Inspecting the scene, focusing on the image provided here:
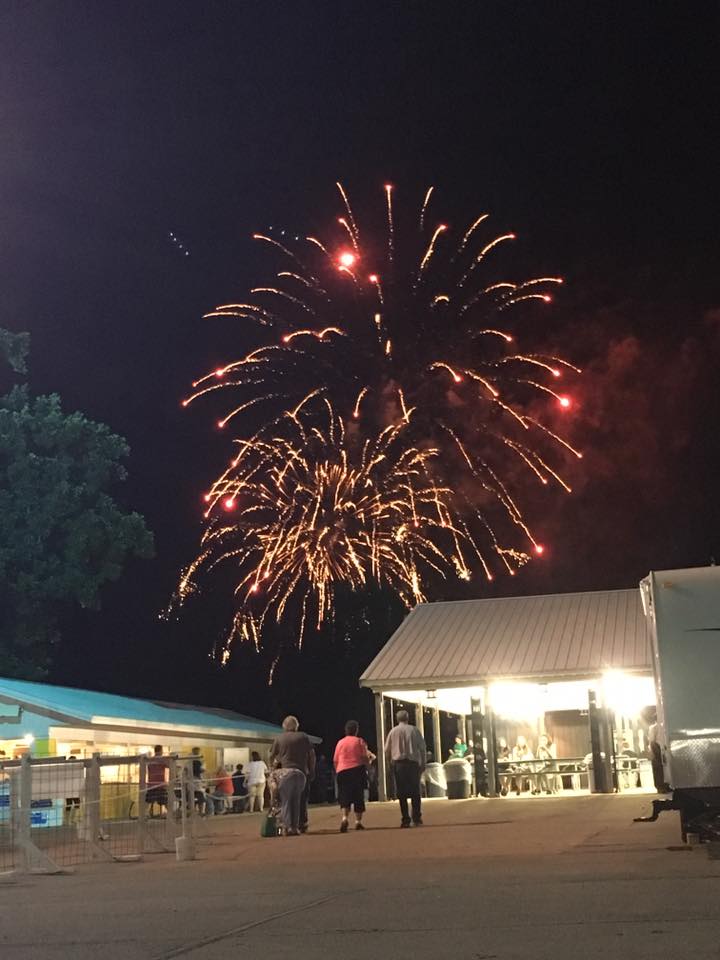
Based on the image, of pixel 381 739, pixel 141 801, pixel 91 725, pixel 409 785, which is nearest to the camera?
pixel 141 801

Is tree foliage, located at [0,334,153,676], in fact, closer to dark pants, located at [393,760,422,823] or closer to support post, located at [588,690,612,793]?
support post, located at [588,690,612,793]

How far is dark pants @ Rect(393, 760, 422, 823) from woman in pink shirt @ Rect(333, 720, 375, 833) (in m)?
0.53

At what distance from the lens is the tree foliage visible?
39.4 m

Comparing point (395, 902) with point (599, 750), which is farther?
point (599, 750)

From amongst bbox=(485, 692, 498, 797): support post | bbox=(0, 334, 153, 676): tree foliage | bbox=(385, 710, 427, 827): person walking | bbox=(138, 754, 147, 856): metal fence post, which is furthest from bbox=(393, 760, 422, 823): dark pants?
bbox=(0, 334, 153, 676): tree foliage

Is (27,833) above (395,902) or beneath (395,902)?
above

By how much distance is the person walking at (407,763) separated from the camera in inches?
667

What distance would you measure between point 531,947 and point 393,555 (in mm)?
23630

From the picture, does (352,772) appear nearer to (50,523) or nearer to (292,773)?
(292,773)

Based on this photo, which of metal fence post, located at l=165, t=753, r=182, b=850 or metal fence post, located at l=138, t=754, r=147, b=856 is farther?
metal fence post, located at l=165, t=753, r=182, b=850

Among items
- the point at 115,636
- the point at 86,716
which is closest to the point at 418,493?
the point at 86,716

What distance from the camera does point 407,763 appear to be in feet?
56.5

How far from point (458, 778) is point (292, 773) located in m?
10.7

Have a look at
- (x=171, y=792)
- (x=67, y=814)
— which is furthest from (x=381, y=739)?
(x=171, y=792)
